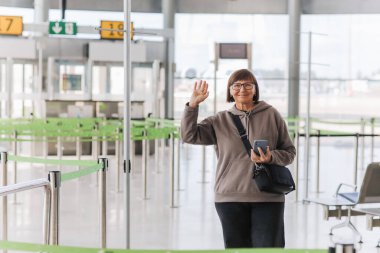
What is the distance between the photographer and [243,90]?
13.7ft

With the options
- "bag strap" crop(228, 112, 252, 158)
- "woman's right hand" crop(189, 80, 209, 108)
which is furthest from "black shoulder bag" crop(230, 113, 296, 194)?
"woman's right hand" crop(189, 80, 209, 108)

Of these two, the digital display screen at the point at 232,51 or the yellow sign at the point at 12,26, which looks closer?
the yellow sign at the point at 12,26

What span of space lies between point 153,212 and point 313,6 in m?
18.4

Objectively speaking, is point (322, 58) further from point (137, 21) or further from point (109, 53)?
point (109, 53)

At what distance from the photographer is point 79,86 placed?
19.9 m

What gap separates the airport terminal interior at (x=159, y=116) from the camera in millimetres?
7250

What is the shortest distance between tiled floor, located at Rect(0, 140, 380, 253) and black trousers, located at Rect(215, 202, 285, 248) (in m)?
2.76

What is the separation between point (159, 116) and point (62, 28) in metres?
4.22

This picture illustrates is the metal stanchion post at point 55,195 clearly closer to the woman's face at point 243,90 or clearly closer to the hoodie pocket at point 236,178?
the hoodie pocket at point 236,178

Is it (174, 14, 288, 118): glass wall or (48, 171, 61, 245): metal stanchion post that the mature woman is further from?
(174, 14, 288, 118): glass wall

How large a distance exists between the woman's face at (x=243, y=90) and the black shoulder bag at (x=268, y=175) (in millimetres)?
112

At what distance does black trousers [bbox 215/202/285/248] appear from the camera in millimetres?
4043

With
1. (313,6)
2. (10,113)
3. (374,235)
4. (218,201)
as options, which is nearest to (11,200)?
(374,235)

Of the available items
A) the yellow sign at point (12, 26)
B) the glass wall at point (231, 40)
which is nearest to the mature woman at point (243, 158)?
the yellow sign at point (12, 26)
